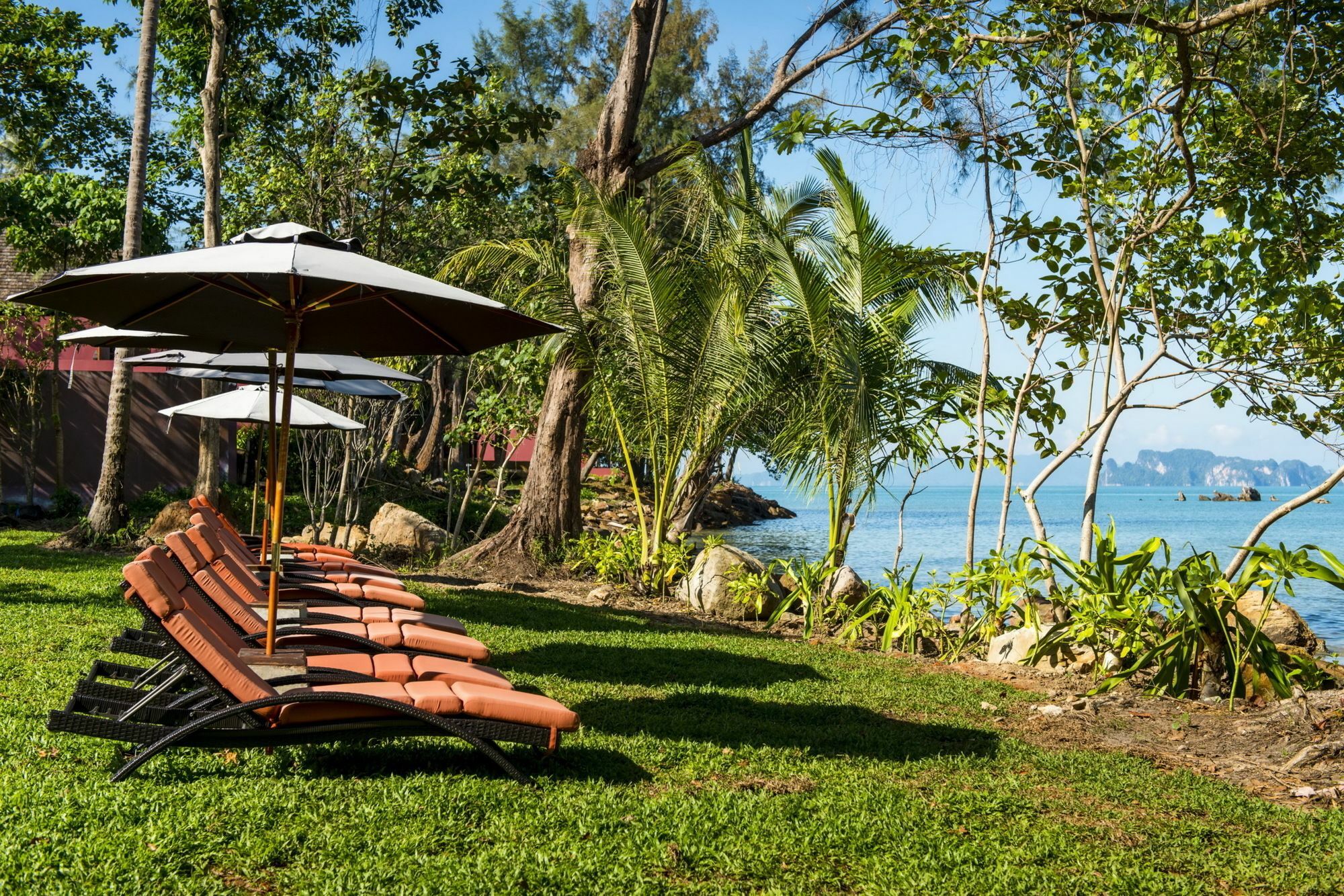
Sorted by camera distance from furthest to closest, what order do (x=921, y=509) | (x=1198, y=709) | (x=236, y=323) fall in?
(x=921, y=509), (x=1198, y=709), (x=236, y=323)

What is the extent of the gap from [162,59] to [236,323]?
1765cm

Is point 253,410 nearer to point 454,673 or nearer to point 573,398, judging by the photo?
point 573,398

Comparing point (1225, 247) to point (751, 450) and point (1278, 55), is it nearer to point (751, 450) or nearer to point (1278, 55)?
point (1278, 55)

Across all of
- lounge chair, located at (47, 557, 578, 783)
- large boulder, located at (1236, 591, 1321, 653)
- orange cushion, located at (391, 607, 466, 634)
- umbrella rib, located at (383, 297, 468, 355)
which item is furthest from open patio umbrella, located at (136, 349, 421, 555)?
large boulder, located at (1236, 591, 1321, 653)

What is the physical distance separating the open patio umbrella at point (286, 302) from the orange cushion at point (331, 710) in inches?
37.0

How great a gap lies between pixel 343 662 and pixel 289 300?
202cm

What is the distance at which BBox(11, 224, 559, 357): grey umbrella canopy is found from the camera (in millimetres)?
4672

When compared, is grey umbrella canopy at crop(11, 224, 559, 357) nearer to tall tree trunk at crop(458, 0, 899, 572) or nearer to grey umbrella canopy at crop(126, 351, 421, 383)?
grey umbrella canopy at crop(126, 351, 421, 383)

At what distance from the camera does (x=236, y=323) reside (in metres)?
6.39

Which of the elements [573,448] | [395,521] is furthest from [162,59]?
[573,448]

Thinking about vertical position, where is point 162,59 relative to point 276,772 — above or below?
above

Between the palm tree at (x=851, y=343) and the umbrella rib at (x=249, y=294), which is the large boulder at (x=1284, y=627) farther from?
the umbrella rib at (x=249, y=294)

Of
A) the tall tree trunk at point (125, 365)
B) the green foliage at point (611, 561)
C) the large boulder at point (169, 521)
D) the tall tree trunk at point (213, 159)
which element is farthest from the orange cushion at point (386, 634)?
the tall tree trunk at point (125, 365)

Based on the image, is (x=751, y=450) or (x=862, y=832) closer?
(x=862, y=832)
